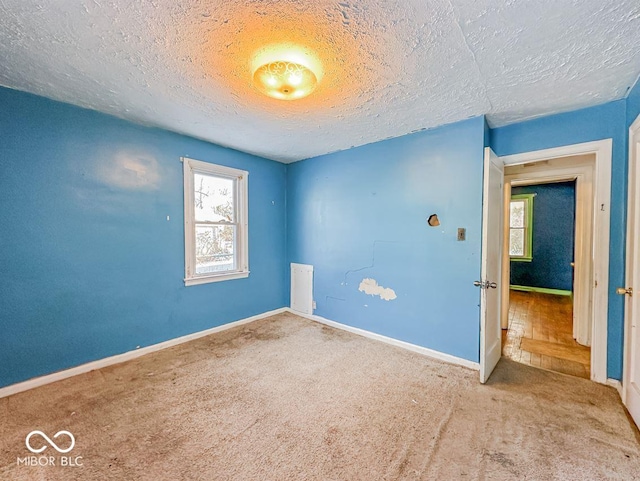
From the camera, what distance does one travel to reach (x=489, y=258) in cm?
233

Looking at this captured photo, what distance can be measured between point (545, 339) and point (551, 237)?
3698mm

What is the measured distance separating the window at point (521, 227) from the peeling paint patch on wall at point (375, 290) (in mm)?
4543

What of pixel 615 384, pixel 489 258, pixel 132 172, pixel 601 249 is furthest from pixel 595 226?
pixel 132 172

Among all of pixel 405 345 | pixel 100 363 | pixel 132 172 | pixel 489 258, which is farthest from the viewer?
pixel 405 345

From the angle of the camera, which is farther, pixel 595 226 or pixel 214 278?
pixel 214 278

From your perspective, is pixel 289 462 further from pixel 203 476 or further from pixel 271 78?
pixel 271 78

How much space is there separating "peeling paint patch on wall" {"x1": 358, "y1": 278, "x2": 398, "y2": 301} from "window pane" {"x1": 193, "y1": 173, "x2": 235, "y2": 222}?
197 cm

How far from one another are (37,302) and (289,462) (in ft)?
7.85

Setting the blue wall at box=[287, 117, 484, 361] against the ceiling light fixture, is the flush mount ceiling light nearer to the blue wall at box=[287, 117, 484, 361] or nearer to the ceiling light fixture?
the ceiling light fixture

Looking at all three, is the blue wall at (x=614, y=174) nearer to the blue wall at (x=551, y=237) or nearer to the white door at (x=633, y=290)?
the white door at (x=633, y=290)

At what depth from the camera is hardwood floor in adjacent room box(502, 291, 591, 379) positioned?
2.61 meters

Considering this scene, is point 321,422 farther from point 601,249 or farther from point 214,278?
point 601,249

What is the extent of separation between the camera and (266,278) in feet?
13.1

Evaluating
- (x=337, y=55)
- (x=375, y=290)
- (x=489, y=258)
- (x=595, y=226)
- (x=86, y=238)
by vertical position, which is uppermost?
(x=337, y=55)
